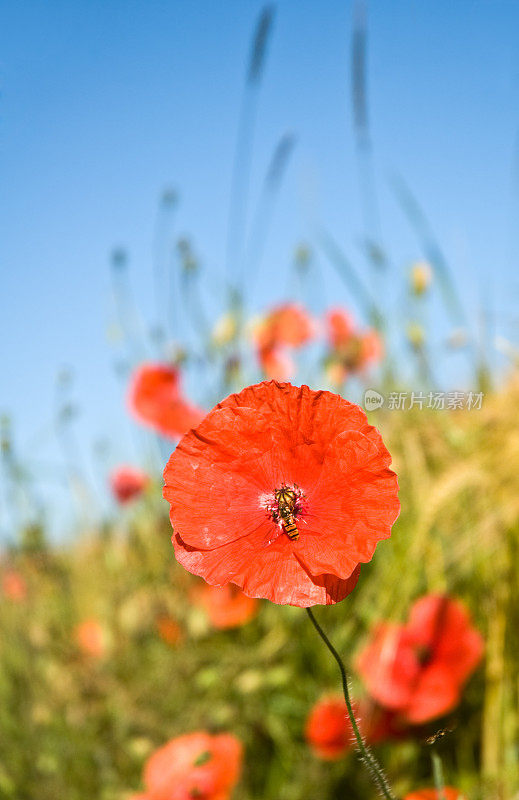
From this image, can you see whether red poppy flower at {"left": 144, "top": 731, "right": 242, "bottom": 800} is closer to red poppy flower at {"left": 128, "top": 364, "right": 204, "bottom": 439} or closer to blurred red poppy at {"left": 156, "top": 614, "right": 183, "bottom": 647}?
blurred red poppy at {"left": 156, "top": 614, "right": 183, "bottom": 647}

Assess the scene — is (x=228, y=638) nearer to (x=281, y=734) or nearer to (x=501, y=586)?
(x=281, y=734)

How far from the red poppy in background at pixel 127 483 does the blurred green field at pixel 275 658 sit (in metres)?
0.17

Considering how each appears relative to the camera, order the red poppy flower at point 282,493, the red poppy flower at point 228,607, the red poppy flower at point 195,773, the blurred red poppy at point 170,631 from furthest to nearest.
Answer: the blurred red poppy at point 170,631 → the red poppy flower at point 228,607 → the red poppy flower at point 195,773 → the red poppy flower at point 282,493

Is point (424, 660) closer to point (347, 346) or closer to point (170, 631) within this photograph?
point (170, 631)

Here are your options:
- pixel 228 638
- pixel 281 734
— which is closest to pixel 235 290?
pixel 228 638

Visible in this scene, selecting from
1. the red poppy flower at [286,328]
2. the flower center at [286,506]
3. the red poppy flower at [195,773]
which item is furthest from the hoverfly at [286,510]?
the red poppy flower at [286,328]

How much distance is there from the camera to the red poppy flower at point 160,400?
1.48 m

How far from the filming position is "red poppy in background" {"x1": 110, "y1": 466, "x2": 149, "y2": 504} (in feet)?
5.97

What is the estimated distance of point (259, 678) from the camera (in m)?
1.16

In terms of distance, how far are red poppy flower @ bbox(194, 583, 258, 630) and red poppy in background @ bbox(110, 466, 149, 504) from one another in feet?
1.65

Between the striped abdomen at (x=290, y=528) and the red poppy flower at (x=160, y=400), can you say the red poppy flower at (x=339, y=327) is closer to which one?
the red poppy flower at (x=160, y=400)

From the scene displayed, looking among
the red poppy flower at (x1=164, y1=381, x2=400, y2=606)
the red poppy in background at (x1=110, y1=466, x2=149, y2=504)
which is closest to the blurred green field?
the red poppy in background at (x1=110, y1=466, x2=149, y2=504)

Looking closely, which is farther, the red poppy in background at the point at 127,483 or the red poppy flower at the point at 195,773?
the red poppy in background at the point at 127,483

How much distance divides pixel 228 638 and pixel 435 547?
0.49 m
